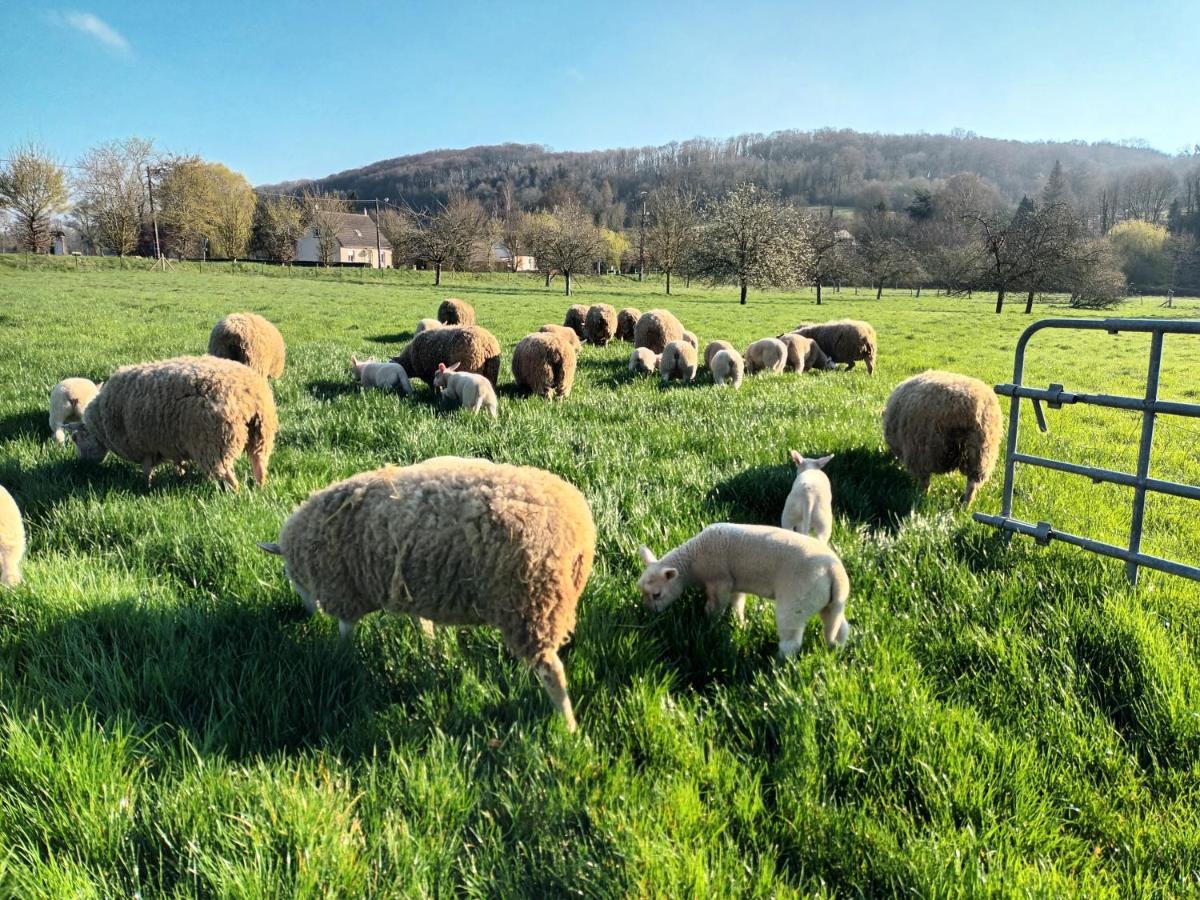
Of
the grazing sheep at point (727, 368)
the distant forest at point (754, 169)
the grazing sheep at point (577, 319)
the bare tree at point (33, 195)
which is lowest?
the grazing sheep at point (727, 368)

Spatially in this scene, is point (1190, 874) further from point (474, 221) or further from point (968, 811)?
point (474, 221)

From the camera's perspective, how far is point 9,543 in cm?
365

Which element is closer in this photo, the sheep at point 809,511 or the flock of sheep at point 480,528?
the flock of sheep at point 480,528

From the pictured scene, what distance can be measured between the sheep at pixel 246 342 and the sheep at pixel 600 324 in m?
9.64

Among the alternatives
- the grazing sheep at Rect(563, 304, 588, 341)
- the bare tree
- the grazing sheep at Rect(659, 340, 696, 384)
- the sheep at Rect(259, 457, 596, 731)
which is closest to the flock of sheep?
the sheep at Rect(259, 457, 596, 731)

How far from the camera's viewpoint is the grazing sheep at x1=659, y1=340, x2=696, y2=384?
11.6m

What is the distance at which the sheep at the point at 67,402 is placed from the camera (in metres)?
7.02

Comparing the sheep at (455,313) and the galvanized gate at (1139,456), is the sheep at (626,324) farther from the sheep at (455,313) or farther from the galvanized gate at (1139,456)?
the galvanized gate at (1139,456)

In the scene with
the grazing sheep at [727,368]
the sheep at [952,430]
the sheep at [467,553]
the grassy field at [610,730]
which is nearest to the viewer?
the grassy field at [610,730]

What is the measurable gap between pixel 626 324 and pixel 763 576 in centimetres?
1654

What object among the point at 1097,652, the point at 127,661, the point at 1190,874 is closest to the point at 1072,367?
the point at 1097,652

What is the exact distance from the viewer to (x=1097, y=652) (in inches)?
121

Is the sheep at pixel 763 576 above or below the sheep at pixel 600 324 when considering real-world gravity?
below

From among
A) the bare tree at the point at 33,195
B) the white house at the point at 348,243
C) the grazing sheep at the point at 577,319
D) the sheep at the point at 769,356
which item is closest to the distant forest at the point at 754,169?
the white house at the point at 348,243
